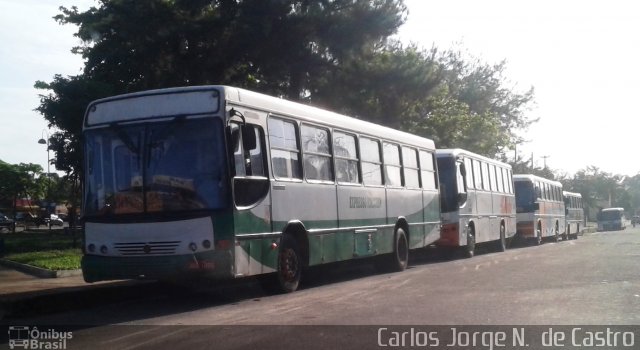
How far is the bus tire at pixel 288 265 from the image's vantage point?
40.5 feet

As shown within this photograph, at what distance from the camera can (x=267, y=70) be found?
82.4 feet

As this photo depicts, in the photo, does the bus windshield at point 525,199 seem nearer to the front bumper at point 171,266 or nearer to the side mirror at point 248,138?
the side mirror at point 248,138

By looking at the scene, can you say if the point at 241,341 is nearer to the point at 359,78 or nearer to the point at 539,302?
the point at 539,302

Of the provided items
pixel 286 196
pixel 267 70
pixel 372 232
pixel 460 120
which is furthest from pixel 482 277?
pixel 460 120

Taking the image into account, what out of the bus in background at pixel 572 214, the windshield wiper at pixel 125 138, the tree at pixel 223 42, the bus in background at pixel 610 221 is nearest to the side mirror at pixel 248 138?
the windshield wiper at pixel 125 138

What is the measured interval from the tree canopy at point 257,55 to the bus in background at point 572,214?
769 inches

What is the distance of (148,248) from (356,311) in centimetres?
312

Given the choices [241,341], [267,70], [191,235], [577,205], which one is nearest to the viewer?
[241,341]

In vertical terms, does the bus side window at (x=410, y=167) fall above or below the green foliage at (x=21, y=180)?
below

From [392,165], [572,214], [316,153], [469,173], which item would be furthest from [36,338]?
[572,214]

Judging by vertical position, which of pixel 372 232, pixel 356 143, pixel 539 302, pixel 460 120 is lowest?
pixel 539 302

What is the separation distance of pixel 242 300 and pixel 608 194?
398 feet

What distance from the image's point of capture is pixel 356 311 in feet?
33.2

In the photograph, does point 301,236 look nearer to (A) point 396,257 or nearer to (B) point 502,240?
(A) point 396,257
